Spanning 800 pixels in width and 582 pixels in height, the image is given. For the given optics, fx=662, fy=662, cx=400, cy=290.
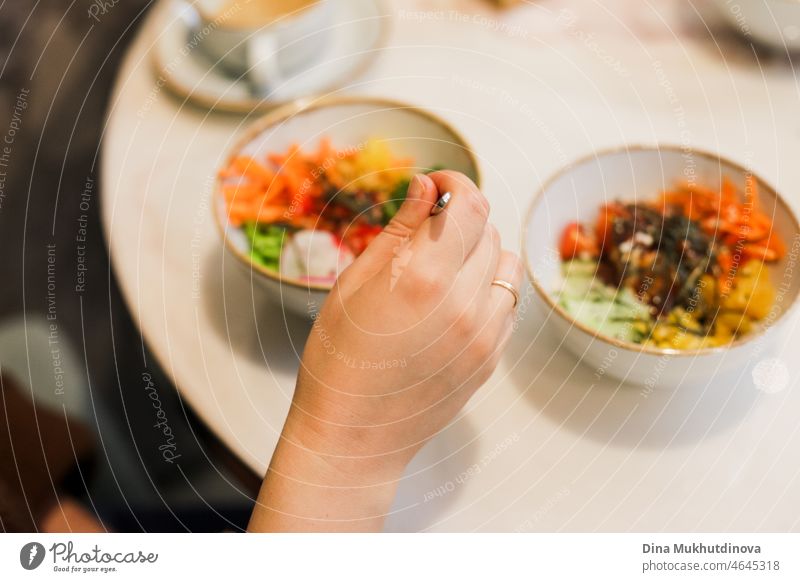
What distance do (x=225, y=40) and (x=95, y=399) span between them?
0.97 ft

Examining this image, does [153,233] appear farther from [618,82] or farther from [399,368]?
[618,82]

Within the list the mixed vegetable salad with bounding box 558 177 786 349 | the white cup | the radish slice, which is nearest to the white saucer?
the white cup

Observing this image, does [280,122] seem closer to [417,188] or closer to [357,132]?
[357,132]

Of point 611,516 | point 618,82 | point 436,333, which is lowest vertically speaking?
point 611,516

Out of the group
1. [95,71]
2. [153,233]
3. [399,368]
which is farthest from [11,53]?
[399,368]

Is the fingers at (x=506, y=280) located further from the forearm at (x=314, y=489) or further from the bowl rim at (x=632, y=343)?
the forearm at (x=314, y=489)

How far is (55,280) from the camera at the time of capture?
46 centimetres

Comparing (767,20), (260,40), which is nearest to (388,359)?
(260,40)

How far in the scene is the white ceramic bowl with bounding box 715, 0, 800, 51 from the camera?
495mm

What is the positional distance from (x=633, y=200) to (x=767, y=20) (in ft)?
0.62

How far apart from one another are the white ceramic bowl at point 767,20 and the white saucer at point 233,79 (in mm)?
278

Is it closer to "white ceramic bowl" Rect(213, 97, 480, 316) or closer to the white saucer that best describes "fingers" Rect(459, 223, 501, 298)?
"white ceramic bowl" Rect(213, 97, 480, 316)

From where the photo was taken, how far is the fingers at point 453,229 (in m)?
0.37

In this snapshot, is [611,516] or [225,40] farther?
[225,40]
